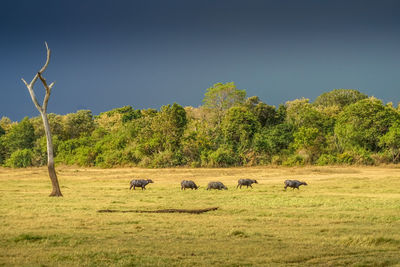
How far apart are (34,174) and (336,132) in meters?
28.3

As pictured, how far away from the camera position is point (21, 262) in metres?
8.98

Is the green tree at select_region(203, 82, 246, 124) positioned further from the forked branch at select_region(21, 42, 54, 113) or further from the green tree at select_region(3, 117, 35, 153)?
the forked branch at select_region(21, 42, 54, 113)

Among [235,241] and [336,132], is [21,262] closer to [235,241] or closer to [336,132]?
[235,241]

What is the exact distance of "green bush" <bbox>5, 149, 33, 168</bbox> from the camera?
185 ft

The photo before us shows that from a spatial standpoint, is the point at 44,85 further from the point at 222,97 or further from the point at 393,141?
the point at 222,97

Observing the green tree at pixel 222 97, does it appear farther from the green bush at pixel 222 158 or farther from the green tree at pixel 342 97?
the green tree at pixel 342 97

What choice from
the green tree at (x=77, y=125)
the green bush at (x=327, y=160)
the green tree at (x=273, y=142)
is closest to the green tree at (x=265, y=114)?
the green tree at (x=273, y=142)

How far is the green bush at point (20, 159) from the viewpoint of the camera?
56.4 meters

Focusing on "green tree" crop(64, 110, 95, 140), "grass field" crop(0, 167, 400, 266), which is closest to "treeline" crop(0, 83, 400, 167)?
"green tree" crop(64, 110, 95, 140)

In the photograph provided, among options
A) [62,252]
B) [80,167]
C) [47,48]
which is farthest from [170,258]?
[80,167]

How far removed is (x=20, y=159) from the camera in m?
56.7

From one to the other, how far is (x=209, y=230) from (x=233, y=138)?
36.9 metres

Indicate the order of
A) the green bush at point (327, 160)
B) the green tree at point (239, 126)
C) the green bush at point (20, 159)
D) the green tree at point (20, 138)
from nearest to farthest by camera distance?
1. the green bush at point (327, 160)
2. the green tree at point (239, 126)
3. the green bush at point (20, 159)
4. the green tree at point (20, 138)

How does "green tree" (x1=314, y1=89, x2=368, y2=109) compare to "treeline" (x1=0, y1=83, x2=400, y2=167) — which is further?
"green tree" (x1=314, y1=89, x2=368, y2=109)
